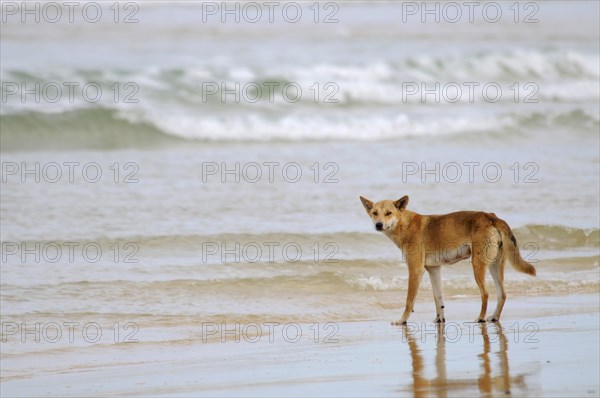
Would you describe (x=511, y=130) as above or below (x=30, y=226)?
above

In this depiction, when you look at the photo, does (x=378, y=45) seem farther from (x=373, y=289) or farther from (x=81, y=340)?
(x=81, y=340)

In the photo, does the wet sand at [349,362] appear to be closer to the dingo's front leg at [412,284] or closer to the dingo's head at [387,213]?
the dingo's front leg at [412,284]

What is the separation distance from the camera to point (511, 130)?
70.7 ft

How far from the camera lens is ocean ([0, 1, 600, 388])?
36.2 feet

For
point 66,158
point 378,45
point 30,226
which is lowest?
point 30,226

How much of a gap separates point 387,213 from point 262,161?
28.4 ft

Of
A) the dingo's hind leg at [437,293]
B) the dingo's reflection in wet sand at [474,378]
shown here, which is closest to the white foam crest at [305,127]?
the dingo's hind leg at [437,293]

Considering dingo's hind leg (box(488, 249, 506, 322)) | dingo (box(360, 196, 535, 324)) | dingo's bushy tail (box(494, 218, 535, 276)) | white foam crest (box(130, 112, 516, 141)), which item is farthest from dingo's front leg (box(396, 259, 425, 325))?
white foam crest (box(130, 112, 516, 141))

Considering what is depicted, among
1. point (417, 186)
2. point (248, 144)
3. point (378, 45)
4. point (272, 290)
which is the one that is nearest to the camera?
point (272, 290)

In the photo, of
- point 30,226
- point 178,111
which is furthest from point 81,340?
point 178,111

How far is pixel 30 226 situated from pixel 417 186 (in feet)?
19.2

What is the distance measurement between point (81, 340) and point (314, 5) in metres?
31.3

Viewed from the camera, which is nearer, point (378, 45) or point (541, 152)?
point (541, 152)

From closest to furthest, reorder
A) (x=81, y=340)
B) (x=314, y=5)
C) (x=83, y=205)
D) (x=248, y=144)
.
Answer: (x=81, y=340)
(x=83, y=205)
(x=248, y=144)
(x=314, y=5)
